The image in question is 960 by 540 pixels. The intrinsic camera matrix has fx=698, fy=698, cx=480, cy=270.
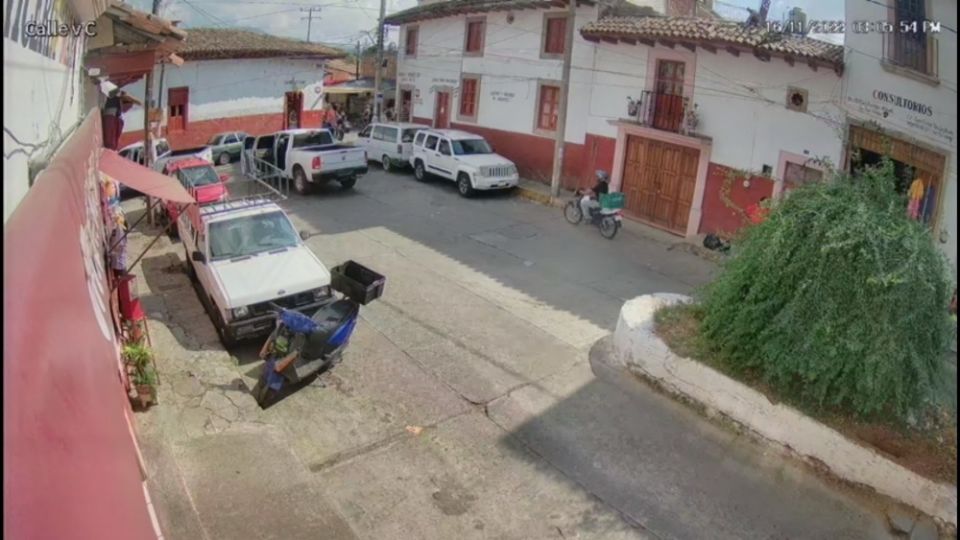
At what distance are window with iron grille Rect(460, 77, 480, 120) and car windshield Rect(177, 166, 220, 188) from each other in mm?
10217

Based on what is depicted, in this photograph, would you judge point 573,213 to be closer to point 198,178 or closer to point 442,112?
point 198,178

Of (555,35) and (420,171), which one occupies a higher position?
(555,35)

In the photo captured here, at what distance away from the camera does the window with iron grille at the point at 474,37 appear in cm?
2366

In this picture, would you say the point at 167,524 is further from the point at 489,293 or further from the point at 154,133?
the point at 154,133

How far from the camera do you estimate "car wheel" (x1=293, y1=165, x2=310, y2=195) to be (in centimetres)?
1965

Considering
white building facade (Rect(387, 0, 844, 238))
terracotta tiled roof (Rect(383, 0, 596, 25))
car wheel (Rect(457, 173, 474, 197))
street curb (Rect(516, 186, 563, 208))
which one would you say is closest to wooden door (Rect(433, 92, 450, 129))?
white building facade (Rect(387, 0, 844, 238))

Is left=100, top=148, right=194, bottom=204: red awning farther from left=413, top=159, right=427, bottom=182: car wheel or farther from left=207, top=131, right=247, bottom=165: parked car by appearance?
left=207, top=131, right=247, bottom=165: parked car

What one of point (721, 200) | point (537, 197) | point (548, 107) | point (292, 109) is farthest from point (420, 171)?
point (292, 109)

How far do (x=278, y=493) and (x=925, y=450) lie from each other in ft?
19.9

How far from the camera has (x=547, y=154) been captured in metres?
21.5

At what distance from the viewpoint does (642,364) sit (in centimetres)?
876

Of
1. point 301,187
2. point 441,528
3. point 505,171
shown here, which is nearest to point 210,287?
point 441,528

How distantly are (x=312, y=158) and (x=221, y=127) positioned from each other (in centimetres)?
1217

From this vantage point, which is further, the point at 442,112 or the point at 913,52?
the point at 442,112
